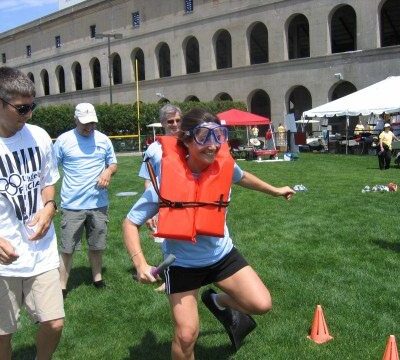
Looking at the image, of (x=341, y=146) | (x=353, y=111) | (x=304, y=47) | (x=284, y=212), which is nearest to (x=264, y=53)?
(x=304, y=47)

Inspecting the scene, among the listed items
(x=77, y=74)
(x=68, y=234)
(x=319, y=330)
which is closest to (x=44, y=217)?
(x=319, y=330)

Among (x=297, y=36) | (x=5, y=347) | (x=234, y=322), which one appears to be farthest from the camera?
(x=297, y=36)

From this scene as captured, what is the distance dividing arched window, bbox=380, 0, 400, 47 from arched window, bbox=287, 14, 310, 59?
18.4 feet

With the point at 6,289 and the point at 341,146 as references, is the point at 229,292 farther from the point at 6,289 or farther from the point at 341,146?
the point at 341,146

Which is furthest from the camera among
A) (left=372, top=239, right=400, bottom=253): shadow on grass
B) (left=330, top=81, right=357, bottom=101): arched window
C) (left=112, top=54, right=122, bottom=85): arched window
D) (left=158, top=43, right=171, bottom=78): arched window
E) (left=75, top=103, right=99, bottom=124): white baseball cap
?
(left=112, top=54, right=122, bottom=85): arched window

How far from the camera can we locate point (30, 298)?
368 centimetres

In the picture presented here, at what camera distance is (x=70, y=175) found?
6.26 metres

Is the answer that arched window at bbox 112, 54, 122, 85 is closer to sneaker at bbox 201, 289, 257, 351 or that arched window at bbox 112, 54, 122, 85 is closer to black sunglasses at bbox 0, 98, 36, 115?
sneaker at bbox 201, 289, 257, 351

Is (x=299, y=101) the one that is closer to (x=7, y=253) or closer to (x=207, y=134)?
(x=207, y=134)

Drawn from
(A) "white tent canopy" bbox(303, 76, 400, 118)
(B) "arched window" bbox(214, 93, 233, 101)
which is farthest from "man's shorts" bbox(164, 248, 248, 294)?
(B) "arched window" bbox(214, 93, 233, 101)

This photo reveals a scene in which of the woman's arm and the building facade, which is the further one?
the building facade

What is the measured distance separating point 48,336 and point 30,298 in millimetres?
295

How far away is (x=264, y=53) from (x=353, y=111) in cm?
2582

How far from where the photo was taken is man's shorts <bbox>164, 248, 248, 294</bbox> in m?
3.81
